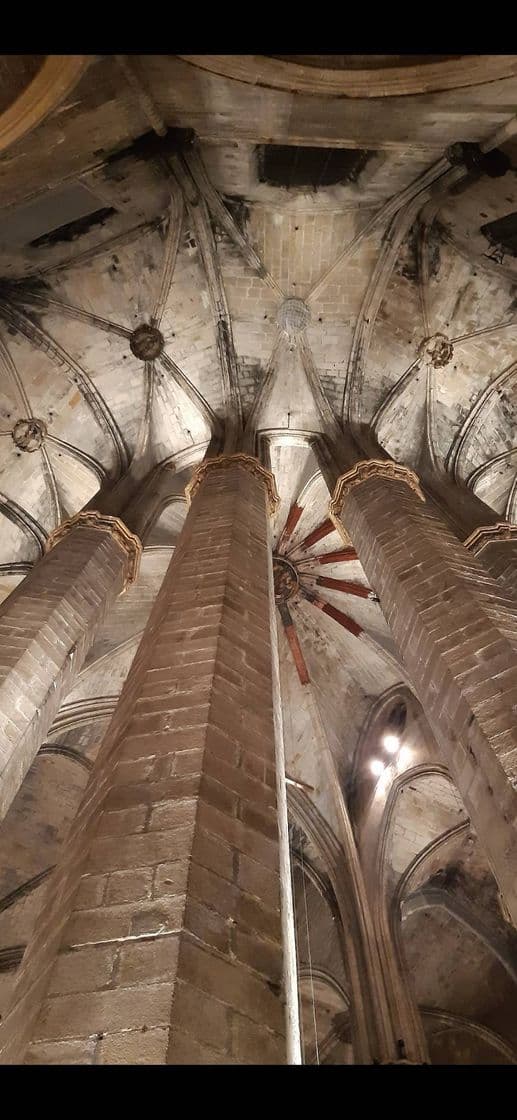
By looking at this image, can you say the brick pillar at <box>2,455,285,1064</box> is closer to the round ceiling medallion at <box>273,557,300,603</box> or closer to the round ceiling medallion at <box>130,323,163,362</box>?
the round ceiling medallion at <box>130,323,163,362</box>

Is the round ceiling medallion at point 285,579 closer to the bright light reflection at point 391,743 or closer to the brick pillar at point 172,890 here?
the bright light reflection at point 391,743

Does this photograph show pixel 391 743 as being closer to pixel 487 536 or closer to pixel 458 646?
pixel 487 536

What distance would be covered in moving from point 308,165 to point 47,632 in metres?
6.86

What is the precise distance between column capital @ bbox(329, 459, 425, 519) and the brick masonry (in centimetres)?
261

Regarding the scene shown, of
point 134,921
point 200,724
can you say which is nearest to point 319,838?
point 200,724

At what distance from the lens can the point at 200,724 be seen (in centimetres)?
286

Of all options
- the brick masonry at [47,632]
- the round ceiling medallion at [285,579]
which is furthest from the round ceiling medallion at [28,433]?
the round ceiling medallion at [285,579]

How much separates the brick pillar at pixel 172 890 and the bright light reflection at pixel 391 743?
8.66 m

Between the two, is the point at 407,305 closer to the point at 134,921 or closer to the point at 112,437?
the point at 112,437

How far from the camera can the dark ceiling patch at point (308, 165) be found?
838 centimetres

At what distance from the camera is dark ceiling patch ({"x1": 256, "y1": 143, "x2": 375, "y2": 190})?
27.5 ft

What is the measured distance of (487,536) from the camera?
24.5 ft

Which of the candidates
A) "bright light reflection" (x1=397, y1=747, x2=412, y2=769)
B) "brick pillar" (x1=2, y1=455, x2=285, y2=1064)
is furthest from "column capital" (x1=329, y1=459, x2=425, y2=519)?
"bright light reflection" (x1=397, y1=747, x2=412, y2=769)
